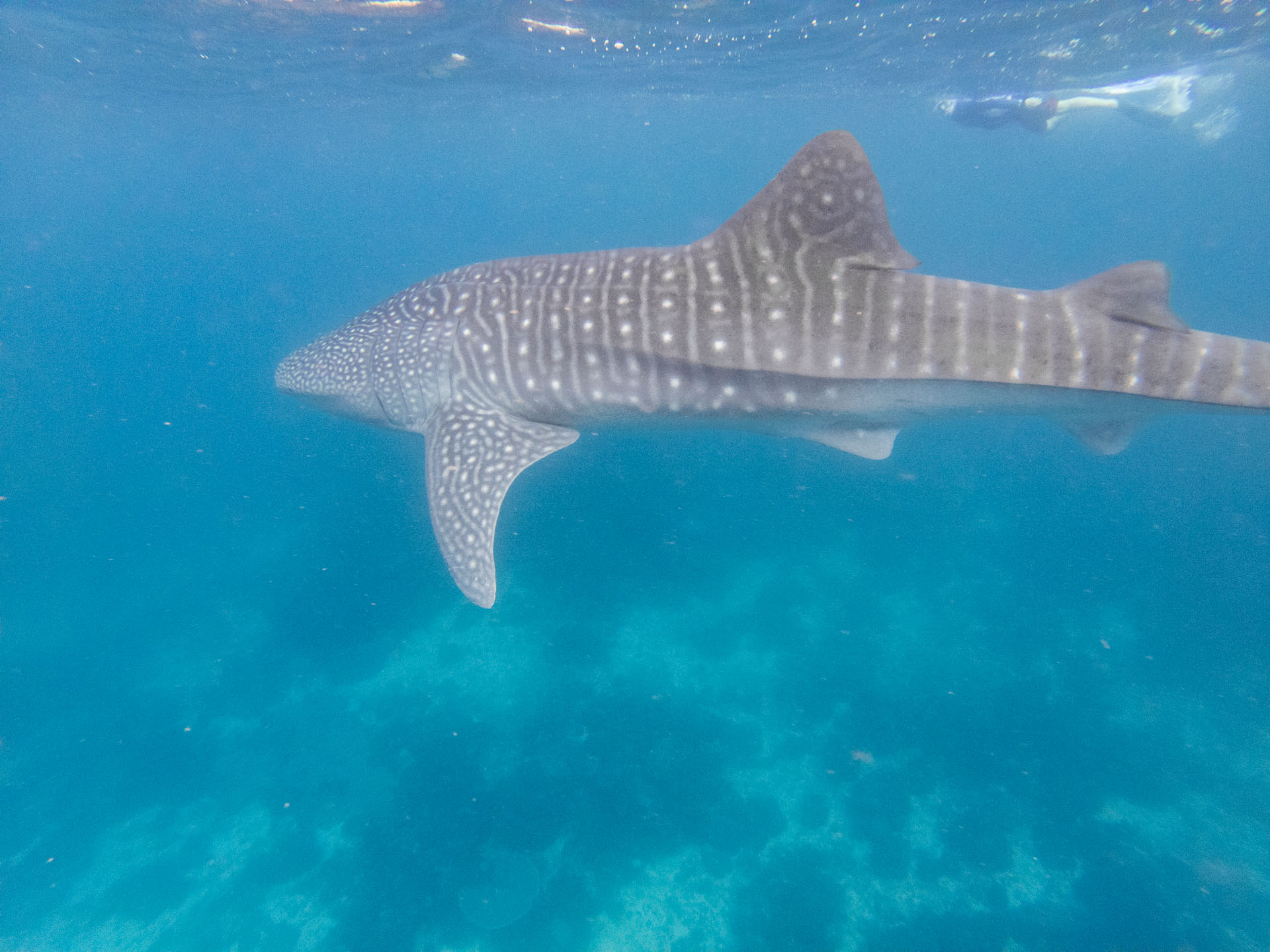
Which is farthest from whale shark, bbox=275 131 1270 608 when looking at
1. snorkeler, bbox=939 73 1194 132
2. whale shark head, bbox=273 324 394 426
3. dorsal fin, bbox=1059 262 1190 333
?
snorkeler, bbox=939 73 1194 132

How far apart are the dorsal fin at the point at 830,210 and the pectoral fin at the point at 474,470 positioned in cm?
259

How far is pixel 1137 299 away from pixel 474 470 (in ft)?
17.0

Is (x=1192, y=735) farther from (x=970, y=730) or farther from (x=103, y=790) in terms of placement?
(x=103, y=790)

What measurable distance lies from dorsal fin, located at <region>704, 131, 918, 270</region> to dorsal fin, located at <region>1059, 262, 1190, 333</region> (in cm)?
126

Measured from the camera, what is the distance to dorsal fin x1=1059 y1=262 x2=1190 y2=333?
3.86 metres

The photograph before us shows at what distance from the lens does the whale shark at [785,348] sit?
3869 millimetres

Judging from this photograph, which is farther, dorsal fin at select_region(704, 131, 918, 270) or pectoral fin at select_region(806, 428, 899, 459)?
pectoral fin at select_region(806, 428, 899, 459)

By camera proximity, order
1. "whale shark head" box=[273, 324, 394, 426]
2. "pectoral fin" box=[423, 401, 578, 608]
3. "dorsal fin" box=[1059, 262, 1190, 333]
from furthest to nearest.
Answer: "whale shark head" box=[273, 324, 394, 426]
"pectoral fin" box=[423, 401, 578, 608]
"dorsal fin" box=[1059, 262, 1190, 333]

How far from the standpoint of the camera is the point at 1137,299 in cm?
387

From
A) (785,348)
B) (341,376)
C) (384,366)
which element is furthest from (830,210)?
(341,376)

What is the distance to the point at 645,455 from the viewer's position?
35.6 ft

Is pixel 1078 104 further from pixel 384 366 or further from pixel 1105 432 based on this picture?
pixel 384 366

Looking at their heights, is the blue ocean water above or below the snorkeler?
below

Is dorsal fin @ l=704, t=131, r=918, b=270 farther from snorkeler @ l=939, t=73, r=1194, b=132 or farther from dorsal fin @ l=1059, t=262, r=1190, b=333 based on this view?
snorkeler @ l=939, t=73, r=1194, b=132
